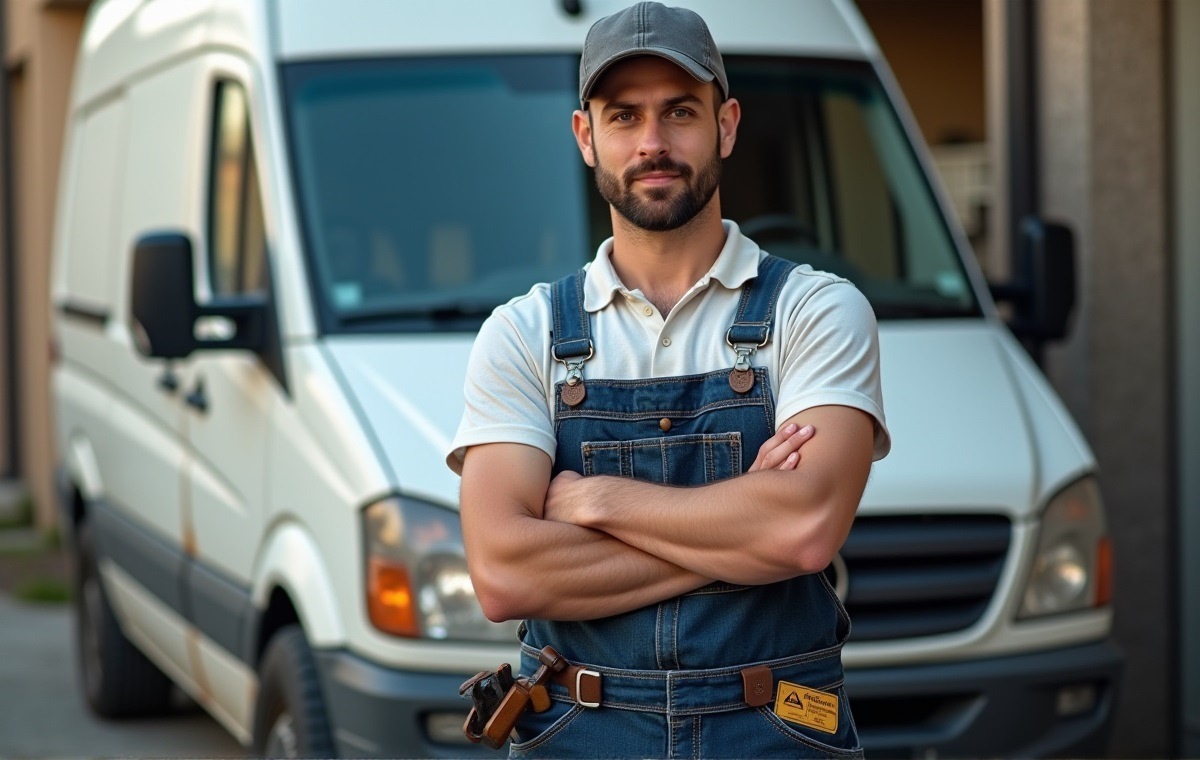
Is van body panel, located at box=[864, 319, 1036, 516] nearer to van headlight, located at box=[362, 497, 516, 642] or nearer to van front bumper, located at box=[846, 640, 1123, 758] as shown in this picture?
van front bumper, located at box=[846, 640, 1123, 758]

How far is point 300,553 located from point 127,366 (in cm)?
233

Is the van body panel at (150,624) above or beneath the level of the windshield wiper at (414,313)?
beneath

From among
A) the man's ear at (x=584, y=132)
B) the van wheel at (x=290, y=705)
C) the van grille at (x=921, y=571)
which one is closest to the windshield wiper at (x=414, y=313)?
the van wheel at (x=290, y=705)

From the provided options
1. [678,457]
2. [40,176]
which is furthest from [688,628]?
[40,176]

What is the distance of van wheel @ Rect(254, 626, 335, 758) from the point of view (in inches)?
177

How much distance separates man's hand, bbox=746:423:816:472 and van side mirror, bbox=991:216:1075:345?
2.91 meters

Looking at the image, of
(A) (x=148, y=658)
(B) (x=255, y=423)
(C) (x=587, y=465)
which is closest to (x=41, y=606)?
(A) (x=148, y=658)

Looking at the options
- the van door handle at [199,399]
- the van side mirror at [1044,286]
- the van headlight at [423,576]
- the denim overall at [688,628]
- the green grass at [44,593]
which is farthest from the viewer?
the green grass at [44,593]

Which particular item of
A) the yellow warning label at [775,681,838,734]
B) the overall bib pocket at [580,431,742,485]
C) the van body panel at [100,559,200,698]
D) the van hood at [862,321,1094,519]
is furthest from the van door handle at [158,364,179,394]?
the yellow warning label at [775,681,838,734]

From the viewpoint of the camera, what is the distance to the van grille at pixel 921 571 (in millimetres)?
4395

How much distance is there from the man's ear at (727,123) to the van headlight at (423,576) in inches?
59.7

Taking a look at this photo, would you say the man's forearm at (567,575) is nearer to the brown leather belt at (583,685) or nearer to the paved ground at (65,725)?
the brown leather belt at (583,685)

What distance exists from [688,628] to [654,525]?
0.16m

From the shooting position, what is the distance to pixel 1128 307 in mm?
6730
